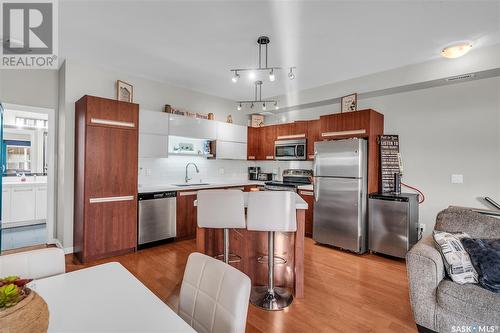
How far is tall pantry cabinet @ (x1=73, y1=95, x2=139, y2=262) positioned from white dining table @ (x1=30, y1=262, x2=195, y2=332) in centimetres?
235

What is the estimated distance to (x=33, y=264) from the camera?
1.32 metres

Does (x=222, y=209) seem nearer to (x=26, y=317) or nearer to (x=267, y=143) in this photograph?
(x=26, y=317)

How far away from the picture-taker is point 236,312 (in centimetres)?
96

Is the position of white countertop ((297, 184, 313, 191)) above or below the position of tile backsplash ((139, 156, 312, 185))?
below

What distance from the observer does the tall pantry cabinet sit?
10.7 ft

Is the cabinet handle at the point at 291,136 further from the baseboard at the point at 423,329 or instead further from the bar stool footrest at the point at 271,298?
Answer: the baseboard at the point at 423,329

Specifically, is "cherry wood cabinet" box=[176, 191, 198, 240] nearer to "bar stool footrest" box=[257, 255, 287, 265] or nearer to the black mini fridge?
"bar stool footrest" box=[257, 255, 287, 265]

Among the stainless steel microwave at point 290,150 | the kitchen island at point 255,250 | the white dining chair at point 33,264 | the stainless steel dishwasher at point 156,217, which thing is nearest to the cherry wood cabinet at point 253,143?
the stainless steel microwave at point 290,150

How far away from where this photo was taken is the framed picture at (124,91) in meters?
3.92

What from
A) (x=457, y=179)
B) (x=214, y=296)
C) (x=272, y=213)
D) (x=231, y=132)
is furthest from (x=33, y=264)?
(x=457, y=179)

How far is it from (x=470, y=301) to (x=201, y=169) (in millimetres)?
4389

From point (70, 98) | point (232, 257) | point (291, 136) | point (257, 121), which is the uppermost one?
Result: point (257, 121)

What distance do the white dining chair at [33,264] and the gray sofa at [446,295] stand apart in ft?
8.13

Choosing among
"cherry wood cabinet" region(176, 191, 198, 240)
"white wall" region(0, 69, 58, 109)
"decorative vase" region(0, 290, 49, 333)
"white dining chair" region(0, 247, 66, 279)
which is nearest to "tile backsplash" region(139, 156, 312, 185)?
"cherry wood cabinet" region(176, 191, 198, 240)
